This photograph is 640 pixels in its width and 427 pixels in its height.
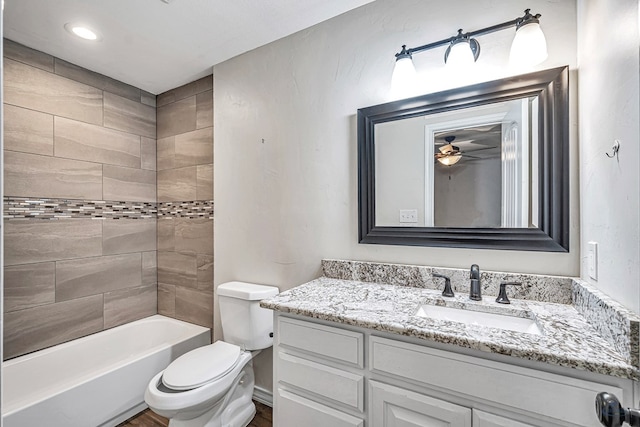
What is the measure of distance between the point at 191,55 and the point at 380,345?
86.5 inches

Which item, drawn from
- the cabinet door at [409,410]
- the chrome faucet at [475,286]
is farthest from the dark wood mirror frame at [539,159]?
the cabinet door at [409,410]

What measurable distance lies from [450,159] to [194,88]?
2.12 m

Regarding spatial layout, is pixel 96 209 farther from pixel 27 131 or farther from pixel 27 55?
pixel 27 55

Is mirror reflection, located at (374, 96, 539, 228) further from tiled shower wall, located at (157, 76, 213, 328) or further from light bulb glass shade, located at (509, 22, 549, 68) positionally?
tiled shower wall, located at (157, 76, 213, 328)

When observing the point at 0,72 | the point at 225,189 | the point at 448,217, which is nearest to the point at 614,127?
the point at 448,217

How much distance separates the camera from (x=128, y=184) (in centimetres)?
262

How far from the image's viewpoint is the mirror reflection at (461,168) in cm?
138

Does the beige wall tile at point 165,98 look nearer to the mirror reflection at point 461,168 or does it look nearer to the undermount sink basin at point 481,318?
the mirror reflection at point 461,168

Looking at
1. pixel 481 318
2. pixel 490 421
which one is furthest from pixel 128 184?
pixel 490 421

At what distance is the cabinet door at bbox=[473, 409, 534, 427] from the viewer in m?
0.94

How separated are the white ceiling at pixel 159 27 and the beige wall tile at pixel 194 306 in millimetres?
1756

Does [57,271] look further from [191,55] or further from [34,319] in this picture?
[191,55]

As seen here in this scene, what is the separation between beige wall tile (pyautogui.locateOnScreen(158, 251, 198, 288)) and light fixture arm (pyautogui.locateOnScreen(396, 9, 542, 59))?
6.92ft

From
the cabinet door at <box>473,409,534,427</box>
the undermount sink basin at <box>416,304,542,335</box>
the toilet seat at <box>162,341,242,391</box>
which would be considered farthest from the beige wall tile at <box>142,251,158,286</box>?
the cabinet door at <box>473,409,534,427</box>
